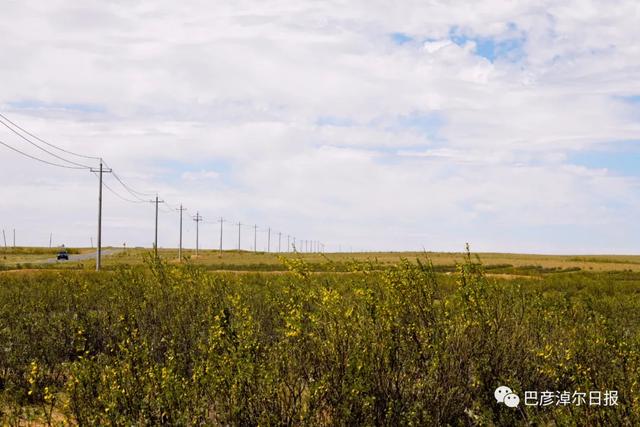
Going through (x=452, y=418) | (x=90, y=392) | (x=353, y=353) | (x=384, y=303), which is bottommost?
(x=452, y=418)

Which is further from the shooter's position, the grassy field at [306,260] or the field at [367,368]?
the grassy field at [306,260]

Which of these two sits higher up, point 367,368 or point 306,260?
point 306,260

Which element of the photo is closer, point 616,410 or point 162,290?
point 616,410

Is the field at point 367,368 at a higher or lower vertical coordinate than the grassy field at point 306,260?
higher

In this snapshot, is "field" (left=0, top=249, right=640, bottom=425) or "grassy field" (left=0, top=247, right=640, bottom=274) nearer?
"field" (left=0, top=249, right=640, bottom=425)

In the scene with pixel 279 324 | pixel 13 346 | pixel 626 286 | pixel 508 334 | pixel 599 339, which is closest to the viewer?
pixel 599 339

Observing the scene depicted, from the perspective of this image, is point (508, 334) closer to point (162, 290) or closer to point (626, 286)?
point (162, 290)

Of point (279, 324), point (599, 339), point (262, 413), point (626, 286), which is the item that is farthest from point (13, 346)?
point (626, 286)

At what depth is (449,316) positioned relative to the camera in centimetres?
805

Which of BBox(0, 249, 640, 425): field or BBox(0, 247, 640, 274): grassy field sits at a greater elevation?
BBox(0, 249, 640, 425): field

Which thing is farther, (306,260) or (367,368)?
(306,260)

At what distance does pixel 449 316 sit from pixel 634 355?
222cm

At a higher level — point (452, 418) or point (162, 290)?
point (162, 290)

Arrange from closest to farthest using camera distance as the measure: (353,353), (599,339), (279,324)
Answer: (353,353), (599,339), (279,324)
